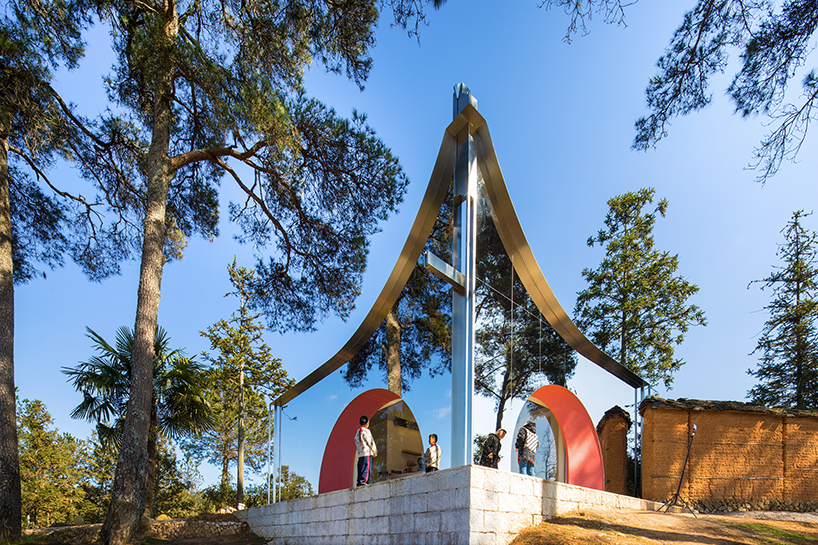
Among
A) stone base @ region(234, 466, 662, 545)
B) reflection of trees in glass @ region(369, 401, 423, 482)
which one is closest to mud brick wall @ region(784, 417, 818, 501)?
stone base @ region(234, 466, 662, 545)

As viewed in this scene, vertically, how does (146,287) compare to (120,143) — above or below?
below

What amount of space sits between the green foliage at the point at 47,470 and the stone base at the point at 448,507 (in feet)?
71.7

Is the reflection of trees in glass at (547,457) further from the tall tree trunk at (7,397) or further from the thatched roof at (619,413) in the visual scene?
the tall tree trunk at (7,397)

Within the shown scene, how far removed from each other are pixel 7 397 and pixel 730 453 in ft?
48.8

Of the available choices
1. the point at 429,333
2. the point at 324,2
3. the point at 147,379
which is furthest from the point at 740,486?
the point at 324,2

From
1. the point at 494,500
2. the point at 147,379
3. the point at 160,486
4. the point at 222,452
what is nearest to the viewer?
the point at 494,500

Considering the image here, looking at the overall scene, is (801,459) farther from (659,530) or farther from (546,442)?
(659,530)

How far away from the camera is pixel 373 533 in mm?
7277

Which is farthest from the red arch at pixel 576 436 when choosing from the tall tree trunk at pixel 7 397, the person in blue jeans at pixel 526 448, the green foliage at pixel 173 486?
the green foliage at pixel 173 486

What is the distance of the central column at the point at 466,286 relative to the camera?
692cm

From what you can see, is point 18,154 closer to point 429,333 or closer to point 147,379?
point 147,379

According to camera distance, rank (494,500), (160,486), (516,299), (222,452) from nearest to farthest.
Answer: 1. (494,500)
2. (516,299)
3. (160,486)
4. (222,452)

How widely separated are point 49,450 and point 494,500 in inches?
1186

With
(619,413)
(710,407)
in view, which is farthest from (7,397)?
(710,407)
